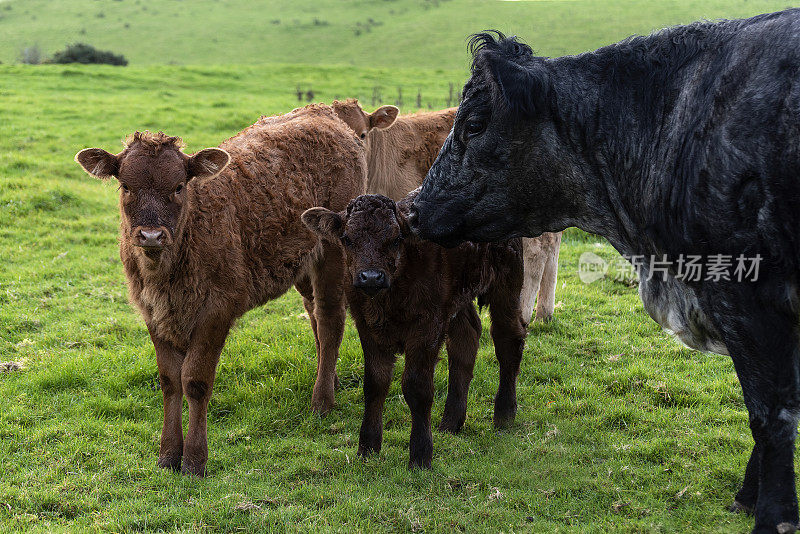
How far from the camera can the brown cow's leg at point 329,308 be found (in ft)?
21.3

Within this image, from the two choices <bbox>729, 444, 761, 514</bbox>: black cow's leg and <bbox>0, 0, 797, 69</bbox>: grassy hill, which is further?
<bbox>0, 0, 797, 69</bbox>: grassy hill

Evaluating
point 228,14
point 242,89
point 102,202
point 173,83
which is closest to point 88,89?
point 173,83

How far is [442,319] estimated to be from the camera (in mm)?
5215

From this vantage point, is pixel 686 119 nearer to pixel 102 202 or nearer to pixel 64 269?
pixel 64 269

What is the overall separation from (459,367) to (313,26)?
49676 mm

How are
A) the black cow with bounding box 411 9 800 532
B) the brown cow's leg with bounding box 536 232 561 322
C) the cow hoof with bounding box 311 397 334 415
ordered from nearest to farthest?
the black cow with bounding box 411 9 800 532, the cow hoof with bounding box 311 397 334 415, the brown cow's leg with bounding box 536 232 561 322

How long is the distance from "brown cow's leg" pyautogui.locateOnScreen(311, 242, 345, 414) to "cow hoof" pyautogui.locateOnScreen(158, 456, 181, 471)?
1.45 metres

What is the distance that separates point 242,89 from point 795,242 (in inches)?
1021

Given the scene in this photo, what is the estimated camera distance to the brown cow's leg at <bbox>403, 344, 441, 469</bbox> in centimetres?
517

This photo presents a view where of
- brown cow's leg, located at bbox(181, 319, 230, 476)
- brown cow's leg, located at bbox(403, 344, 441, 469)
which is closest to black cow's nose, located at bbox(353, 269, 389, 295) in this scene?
brown cow's leg, located at bbox(403, 344, 441, 469)

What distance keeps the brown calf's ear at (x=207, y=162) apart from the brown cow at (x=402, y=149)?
357cm

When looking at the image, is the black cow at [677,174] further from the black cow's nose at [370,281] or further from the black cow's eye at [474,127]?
the black cow's nose at [370,281]

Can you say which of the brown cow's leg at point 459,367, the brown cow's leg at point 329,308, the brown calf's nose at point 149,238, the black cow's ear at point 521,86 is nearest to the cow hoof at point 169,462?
the brown cow's leg at point 329,308

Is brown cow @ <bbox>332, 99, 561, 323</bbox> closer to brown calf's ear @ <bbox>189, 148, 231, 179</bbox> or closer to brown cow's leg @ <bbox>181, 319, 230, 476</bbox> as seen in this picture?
brown calf's ear @ <bbox>189, 148, 231, 179</bbox>
